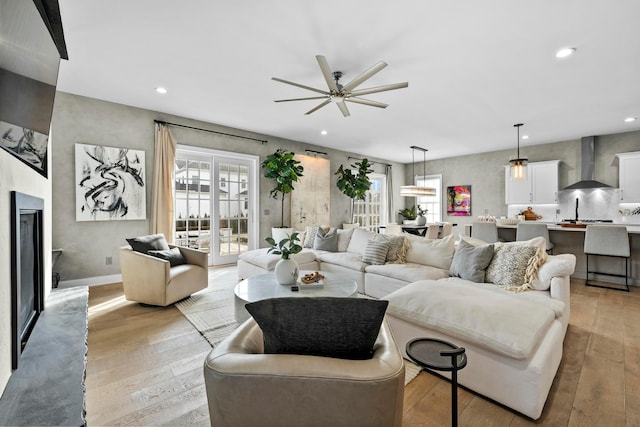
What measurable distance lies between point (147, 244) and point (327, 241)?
252 centimetres

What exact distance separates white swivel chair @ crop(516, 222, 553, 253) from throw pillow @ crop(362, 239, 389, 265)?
2.39 meters

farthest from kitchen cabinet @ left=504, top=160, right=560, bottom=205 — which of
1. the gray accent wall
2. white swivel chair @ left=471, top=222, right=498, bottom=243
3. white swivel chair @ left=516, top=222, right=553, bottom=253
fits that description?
the gray accent wall

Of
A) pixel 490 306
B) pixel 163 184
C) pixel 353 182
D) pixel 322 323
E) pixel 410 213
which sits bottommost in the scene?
pixel 490 306

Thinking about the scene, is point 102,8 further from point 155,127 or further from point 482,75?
point 482,75

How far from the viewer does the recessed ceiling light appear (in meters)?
2.72

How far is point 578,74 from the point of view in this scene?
3252 millimetres

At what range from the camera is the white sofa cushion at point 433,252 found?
3.48 m

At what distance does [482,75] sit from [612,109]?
280cm

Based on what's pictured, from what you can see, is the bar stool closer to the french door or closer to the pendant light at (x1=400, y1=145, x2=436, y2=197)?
the pendant light at (x1=400, y1=145, x2=436, y2=197)

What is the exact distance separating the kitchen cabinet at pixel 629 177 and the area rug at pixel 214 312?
637 cm

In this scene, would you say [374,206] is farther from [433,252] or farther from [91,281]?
[91,281]

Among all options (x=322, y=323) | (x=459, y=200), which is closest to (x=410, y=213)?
(x=459, y=200)

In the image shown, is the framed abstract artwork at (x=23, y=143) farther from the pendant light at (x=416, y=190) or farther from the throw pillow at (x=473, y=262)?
the pendant light at (x=416, y=190)

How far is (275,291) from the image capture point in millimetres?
2580
